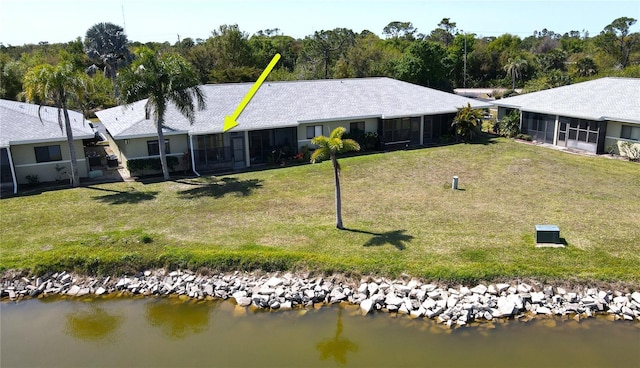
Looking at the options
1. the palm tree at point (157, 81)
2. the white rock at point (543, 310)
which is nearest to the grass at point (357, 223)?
the white rock at point (543, 310)

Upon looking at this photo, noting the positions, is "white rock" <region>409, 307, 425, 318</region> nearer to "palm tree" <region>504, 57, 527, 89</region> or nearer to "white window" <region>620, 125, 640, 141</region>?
"white window" <region>620, 125, 640, 141</region>

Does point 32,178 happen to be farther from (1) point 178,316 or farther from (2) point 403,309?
(2) point 403,309

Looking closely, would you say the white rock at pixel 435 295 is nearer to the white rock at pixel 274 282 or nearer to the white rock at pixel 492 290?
the white rock at pixel 492 290

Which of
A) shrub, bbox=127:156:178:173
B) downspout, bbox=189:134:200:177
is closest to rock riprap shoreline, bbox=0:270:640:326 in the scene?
shrub, bbox=127:156:178:173

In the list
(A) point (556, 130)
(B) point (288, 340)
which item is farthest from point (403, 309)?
(A) point (556, 130)

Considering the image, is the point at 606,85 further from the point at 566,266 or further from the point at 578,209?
the point at 566,266

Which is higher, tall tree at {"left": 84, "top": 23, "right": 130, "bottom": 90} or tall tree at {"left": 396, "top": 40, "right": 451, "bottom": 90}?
tall tree at {"left": 84, "top": 23, "right": 130, "bottom": 90}
